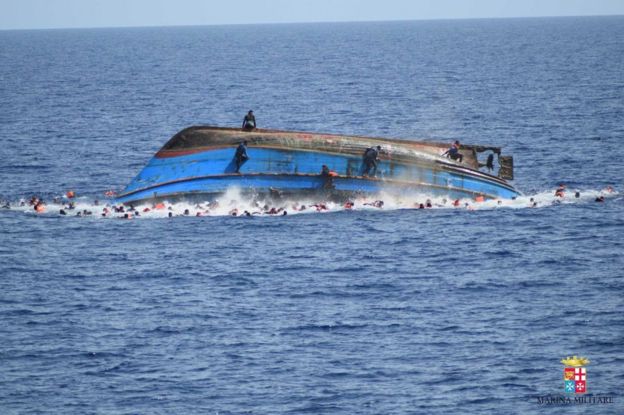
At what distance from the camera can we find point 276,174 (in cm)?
7869

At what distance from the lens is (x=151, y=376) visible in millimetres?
49594

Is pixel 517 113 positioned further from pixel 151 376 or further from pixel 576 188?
pixel 151 376

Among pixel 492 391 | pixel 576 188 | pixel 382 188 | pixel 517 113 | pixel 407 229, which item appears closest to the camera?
pixel 492 391

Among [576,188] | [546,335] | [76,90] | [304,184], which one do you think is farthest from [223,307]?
[76,90]

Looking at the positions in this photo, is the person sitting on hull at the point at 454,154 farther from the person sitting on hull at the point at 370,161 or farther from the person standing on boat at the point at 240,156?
the person standing on boat at the point at 240,156

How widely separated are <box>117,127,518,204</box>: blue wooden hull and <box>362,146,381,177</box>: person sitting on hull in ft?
1.44

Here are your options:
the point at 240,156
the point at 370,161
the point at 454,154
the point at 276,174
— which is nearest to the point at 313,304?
the point at 276,174

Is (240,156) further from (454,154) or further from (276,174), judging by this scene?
(454,154)

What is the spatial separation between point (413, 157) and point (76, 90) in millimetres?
122684

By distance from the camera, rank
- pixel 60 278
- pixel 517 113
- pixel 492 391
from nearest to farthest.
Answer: pixel 492 391
pixel 60 278
pixel 517 113

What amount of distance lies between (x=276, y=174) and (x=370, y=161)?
681cm

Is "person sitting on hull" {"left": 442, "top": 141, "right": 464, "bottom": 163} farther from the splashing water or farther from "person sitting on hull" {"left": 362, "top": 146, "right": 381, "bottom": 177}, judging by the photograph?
"person sitting on hull" {"left": 362, "top": 146, "right": 381, "bottom": 177}

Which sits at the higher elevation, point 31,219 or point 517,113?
point 517,113

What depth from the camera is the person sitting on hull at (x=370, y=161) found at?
262 feet
